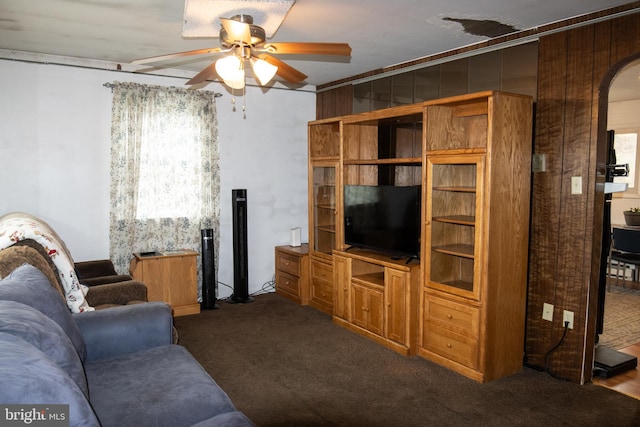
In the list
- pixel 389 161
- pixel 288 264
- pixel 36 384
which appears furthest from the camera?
pixel 288 264

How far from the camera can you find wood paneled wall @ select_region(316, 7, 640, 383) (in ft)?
10.3

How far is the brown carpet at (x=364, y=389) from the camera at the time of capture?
9.43 ft

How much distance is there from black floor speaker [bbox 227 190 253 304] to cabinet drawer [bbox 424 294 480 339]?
91.1 inches

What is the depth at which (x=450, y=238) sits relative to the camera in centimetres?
384

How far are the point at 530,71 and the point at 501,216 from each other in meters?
1.14

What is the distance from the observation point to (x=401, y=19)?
331cm

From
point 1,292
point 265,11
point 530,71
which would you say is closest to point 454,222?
point 530,71

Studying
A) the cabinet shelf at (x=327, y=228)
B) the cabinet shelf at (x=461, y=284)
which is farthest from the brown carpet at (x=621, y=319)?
the cabinet shelf at (x=327, y=228)

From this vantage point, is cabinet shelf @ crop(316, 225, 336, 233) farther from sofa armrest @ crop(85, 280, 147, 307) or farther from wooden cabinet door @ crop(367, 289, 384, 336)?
sofa armrest @ crop(85, 280, 147, 307)

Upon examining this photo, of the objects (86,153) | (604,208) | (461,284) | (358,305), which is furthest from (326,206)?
(604,208)

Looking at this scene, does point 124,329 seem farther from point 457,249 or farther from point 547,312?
point 547,312

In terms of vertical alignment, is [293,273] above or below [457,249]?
below

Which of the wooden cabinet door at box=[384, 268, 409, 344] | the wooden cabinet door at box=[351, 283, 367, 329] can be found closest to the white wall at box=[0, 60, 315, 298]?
the wooden cabinet door at box=[351, 283, 367, 329]

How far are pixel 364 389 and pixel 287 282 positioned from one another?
2389 millimetres
